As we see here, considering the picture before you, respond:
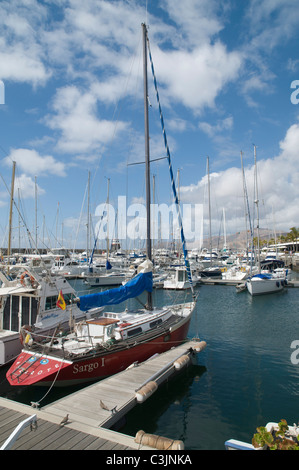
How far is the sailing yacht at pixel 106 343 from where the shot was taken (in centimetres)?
1154

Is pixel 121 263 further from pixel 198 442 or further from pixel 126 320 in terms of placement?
pixel 198 442

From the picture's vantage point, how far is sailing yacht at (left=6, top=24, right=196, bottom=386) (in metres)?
11.5

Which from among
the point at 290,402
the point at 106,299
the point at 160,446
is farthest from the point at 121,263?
the point at 160,446

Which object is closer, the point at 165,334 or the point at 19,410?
the point at 19,410

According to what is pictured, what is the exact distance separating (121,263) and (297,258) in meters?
54.8

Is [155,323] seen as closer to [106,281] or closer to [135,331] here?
[135,331]

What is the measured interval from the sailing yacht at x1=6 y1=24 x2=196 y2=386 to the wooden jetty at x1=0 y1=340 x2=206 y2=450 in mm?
1142

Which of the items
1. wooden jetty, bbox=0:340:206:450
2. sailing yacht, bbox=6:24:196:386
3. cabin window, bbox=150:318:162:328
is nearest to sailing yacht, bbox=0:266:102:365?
sailing yacht, bbox=6:24:196:386

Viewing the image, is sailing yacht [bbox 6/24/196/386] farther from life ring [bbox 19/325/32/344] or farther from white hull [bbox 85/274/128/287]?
white hull [bbox 85/274/128/287]

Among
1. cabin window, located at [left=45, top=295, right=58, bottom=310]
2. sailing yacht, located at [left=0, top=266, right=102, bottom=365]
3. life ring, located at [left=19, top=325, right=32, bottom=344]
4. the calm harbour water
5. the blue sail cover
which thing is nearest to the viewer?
the calm harbour water

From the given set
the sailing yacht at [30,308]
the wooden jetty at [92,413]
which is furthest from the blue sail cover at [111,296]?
the wooden jetty at [92,413]

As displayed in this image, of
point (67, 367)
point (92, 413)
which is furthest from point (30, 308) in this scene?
point (92, 413)
